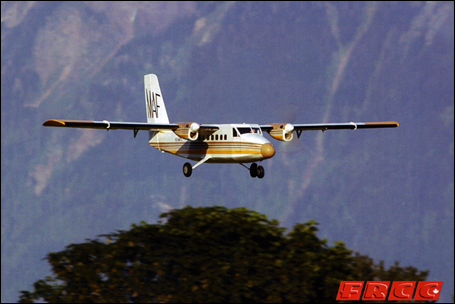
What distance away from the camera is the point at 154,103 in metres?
43.7

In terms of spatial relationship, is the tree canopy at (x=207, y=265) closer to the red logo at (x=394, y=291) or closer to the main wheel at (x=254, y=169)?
the main wheel at (x=254, y=169)

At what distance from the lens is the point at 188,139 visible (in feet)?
124

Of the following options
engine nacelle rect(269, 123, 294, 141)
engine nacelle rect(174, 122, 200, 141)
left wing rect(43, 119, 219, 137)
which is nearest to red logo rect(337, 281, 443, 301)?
engine nacelle rect(269, 123, 294, 141)

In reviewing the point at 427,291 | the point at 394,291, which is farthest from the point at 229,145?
the point at 427,291

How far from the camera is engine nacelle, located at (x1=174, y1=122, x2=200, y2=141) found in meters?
37.5

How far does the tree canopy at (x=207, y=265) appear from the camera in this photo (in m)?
45.2

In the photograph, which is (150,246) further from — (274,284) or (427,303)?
(427,303)

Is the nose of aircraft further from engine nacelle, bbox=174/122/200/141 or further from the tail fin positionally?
the tail fin

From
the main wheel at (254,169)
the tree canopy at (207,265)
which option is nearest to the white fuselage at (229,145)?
the main wheel at (254,169)

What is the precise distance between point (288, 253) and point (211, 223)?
228 inches

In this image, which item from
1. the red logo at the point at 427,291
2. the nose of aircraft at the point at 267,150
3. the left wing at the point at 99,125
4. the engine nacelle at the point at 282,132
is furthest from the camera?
the engine nacelle at the point at 282,132

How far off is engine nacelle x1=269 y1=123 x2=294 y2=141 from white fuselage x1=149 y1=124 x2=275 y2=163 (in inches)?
51.7

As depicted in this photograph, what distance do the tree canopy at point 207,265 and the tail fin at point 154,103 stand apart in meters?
8.06

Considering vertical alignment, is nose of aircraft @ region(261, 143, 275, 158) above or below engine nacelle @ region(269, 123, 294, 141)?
below
